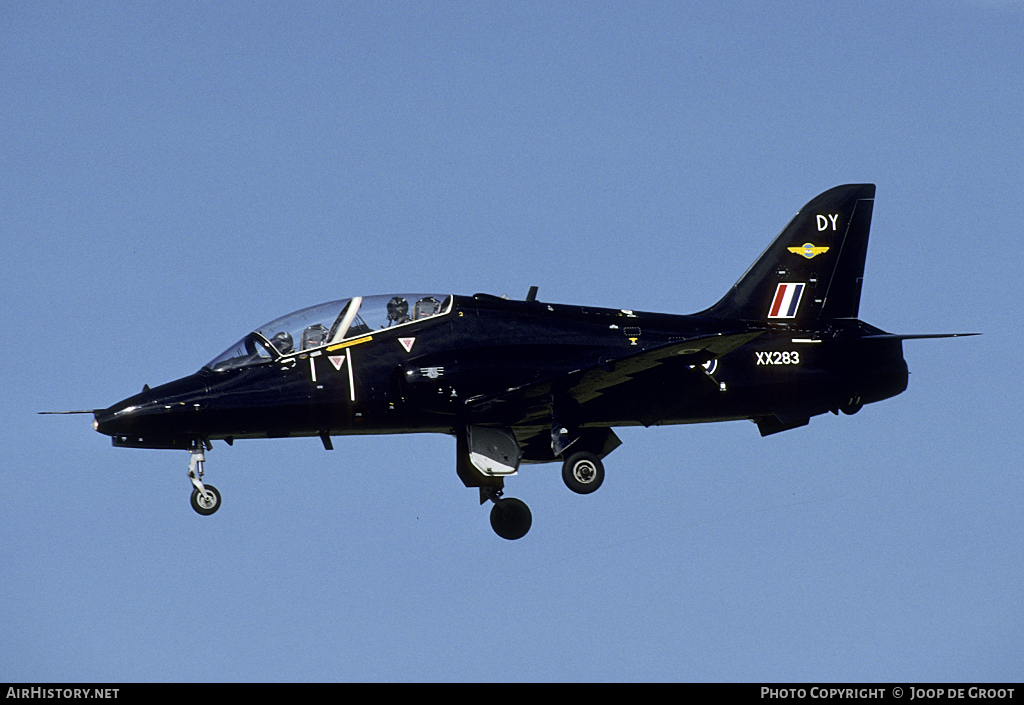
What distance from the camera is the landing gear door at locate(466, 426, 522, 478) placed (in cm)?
3247

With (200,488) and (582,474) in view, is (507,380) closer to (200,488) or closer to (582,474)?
(582,474)

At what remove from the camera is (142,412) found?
3106cm

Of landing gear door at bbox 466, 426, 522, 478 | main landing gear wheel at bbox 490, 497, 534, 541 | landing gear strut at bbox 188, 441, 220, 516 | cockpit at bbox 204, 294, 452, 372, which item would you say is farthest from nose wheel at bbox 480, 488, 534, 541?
landing gear strut at bbox 188, 441, 220, 516

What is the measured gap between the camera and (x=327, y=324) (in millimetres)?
32094

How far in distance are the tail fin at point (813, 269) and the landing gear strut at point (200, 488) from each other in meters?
11.0

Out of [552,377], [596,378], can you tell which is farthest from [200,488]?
[596,378]

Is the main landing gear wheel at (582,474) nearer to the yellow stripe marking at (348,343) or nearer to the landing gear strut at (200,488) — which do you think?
the yellow stripe marking at (348,343)

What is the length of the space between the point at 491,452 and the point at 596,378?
8.83 ft

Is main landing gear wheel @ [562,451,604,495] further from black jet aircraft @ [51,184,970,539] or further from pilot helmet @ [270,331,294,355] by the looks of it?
pilot helmet @ [270,331,294,355]

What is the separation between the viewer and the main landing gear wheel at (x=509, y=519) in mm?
34094

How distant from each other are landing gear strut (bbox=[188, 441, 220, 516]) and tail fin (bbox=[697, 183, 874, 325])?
11.0m
